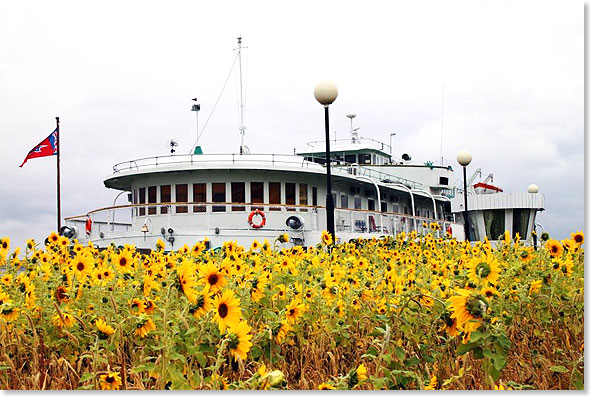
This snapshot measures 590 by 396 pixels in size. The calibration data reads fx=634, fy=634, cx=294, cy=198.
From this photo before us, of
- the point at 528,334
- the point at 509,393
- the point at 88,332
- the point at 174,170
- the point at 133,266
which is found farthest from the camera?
the point at 174,170

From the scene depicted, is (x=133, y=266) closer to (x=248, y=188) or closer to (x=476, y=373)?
(x=476, y=373)

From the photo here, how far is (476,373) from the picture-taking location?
3.03 meters

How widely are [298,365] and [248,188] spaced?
13.5m

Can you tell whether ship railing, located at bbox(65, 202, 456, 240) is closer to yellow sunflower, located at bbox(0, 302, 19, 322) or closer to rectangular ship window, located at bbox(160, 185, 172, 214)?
rectangular ship window, located at bbox(160, 185, 172, 214)

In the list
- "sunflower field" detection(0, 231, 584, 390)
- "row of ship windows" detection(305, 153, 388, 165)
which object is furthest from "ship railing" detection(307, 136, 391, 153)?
"sunflower field" detection(0, 231, 584, 390)

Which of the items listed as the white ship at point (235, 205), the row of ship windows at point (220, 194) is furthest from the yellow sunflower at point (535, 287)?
the row of ship windows at point (220, 194)

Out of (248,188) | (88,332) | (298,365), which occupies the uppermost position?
(248,188)

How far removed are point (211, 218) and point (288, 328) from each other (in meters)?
12.9

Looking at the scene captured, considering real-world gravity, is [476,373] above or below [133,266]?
below

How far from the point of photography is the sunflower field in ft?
7.83

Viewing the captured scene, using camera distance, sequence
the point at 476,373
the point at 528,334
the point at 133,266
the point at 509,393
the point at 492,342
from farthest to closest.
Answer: the point at 133,266 < the point at 528,334 < the point at 476,373 < the point at 492,342 < the point at 509,393

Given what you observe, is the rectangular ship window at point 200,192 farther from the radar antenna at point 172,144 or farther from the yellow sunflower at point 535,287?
the yellow sunflower at point 535,287

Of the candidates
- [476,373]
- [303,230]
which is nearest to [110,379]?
[476,373]

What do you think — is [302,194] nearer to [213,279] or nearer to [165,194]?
[165,194]
